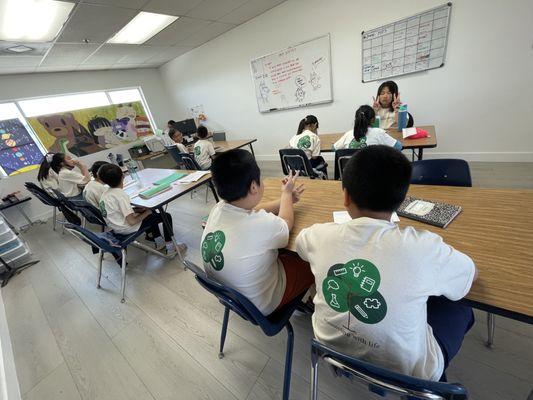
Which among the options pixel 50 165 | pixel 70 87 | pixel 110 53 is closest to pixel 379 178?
pixel 50 165

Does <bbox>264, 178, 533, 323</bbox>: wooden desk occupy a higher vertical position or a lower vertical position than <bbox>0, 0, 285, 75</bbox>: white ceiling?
lower

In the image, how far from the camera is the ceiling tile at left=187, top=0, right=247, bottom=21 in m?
3.03

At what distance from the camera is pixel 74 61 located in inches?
160

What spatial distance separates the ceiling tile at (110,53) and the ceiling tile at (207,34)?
95 cm

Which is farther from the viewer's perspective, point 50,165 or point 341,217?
point 50,165

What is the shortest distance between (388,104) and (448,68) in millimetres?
887

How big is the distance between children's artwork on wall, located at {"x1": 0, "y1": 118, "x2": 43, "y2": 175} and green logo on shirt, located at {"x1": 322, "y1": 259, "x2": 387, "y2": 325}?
5944mm

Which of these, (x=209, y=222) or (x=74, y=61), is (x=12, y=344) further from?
(x=74, y=61)

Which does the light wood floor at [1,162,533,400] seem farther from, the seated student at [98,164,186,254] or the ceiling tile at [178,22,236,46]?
the ceiling tile at [178,22,236,46]

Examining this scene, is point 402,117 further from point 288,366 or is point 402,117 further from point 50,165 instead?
point 50,165

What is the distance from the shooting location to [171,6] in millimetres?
2822

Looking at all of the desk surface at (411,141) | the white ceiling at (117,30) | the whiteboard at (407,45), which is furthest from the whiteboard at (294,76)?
the desk surface at (411,141)

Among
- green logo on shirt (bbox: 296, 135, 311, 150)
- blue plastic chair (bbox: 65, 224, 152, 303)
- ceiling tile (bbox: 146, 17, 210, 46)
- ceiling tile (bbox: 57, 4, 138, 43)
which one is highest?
ceiling tile (bbox: 146, 17, 210, 46)

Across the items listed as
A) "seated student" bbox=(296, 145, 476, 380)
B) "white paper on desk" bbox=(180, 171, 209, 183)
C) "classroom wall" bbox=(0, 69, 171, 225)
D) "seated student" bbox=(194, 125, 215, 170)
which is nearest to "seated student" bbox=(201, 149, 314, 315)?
"seated student" bbox=(296, 145, 476, 380)
